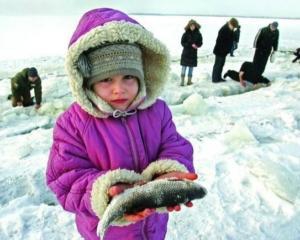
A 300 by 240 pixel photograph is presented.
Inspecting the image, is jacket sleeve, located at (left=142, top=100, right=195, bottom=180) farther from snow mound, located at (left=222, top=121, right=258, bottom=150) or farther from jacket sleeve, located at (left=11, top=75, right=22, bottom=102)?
jacket sleeve, located at (left=11, top=75, right=22, bottom=102)

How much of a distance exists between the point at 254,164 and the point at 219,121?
2011 millimetres

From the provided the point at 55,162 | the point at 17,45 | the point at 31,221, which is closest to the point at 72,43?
the point at 55,162

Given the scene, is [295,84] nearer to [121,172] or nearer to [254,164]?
[254,164]

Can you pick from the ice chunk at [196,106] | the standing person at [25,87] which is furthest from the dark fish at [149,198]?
the standing person at [25,87]

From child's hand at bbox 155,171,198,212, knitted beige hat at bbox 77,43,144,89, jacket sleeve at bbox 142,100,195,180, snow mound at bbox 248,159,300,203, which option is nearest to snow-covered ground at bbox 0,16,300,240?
snow mound at bbox 248,159,300,203

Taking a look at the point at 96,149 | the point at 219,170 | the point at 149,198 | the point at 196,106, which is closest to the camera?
the point at 149,198

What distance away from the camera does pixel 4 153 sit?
188 inches

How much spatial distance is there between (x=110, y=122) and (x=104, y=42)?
36 cm

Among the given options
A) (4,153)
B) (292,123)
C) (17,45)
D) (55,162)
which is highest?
(55,162)

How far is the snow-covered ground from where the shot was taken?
285 cm

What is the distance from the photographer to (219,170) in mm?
3676

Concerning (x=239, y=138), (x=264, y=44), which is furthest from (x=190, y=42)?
(x=239, y=138)

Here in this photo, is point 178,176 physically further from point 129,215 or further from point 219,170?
point 219,170

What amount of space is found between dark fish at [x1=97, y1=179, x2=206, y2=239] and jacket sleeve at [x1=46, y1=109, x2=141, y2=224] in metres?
0.11
